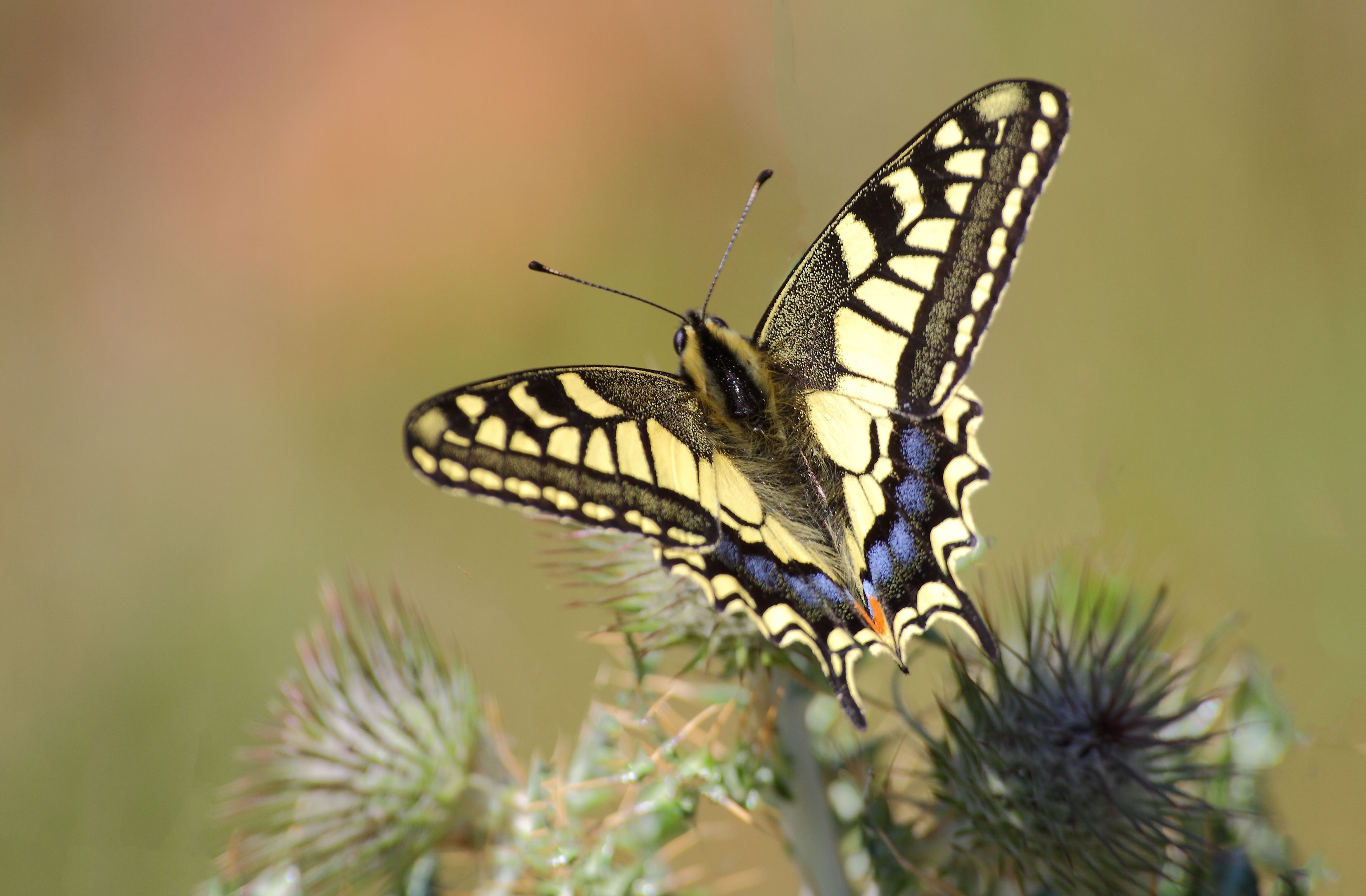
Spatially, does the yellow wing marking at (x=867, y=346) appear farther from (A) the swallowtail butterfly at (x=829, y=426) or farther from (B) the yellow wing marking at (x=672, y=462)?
(B) the yellow wing marking at (x=672, y=462)

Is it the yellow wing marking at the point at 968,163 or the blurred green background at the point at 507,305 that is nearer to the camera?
the yellow wing marking at the point at 968,163

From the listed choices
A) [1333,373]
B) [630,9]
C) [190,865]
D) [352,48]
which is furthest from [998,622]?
[352,48]

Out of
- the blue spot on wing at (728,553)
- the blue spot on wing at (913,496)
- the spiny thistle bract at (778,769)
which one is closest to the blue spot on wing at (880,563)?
the blue spot on wing at (913,496)

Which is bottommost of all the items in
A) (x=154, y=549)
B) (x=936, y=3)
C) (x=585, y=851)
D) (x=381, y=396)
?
(x=585, y=851)

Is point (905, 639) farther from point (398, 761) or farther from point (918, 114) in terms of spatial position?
point (918, 114)

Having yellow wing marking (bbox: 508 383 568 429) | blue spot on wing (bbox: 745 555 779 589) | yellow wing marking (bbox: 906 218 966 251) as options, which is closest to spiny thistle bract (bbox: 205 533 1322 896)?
blue spot on wing (bbox: 745 555 779 589)

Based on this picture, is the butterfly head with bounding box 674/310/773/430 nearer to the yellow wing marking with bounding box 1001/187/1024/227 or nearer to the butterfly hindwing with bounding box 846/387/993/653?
the butterfly hindwing with bounding box 846/387/993/653
